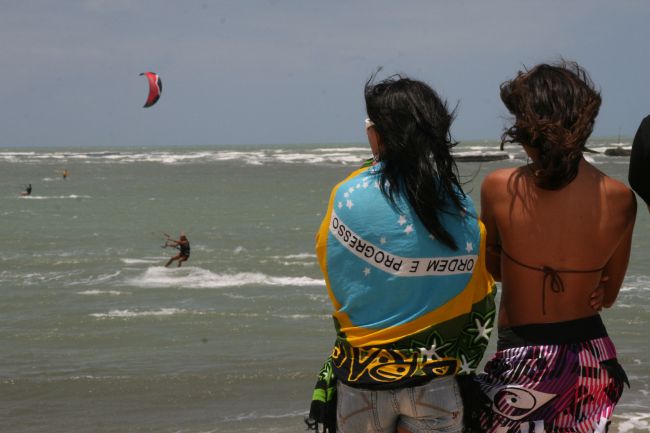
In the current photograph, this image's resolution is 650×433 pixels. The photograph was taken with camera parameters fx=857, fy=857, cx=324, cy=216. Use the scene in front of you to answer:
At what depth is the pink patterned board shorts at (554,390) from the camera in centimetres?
225

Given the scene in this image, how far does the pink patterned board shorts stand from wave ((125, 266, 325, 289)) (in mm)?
11914

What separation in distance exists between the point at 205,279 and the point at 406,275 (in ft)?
44.6

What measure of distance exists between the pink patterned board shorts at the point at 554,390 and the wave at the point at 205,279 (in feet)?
39.1

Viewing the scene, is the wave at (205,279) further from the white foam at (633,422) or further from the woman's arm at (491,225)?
the woman's arm at (491,225)

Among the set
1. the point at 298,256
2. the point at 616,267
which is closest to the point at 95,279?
the point at 298,256

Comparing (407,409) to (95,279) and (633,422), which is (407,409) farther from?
(95,279)

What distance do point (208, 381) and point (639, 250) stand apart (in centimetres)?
1241

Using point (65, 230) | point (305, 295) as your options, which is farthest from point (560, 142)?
point (65, 230)

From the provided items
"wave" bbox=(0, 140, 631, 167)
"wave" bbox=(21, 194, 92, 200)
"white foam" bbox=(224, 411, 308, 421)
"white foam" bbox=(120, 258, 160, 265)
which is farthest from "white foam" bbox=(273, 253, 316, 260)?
"wave" bbox=(0, 140, 631, 167)

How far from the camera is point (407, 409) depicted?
2.13 m

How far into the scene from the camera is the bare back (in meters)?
2.24

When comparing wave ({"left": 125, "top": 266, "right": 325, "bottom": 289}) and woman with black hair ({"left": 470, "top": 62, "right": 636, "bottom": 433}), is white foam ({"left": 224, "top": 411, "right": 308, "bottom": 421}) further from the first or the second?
wave ({"left": 125, "top": 266, "right": 325, "bottom": 289})

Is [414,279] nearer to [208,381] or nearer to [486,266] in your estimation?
[486,266]

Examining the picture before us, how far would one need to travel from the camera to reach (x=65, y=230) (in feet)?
82.5
